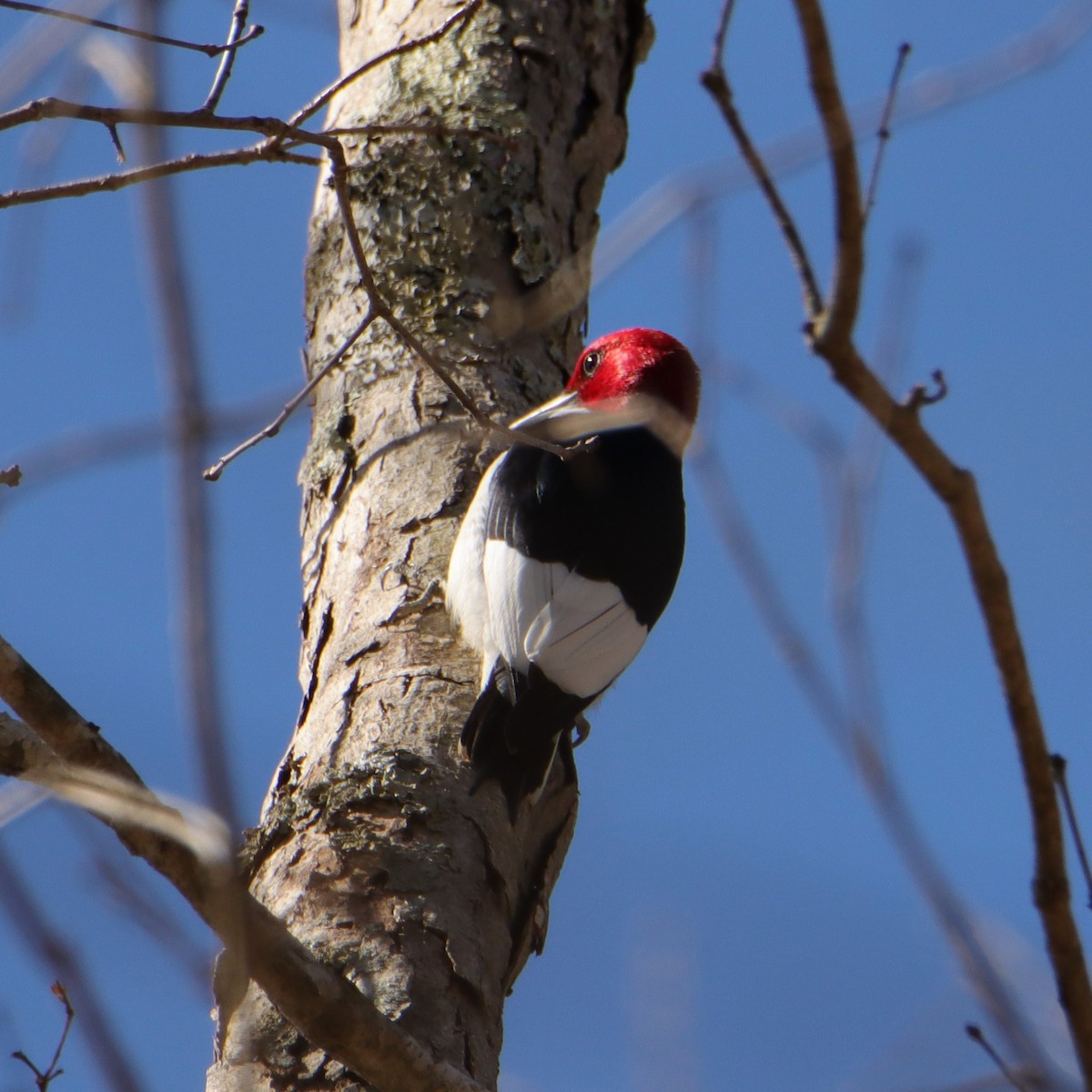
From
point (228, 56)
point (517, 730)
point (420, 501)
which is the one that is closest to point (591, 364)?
point (420, 501)

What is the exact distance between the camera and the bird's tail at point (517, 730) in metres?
2.17

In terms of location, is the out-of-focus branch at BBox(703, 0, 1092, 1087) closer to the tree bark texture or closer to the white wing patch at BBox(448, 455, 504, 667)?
the tree bark texture

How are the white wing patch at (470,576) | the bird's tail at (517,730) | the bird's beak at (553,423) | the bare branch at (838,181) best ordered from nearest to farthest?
1. the bare branch at (838,181)
2. the bird's tail at (517,730)
3. the white wing patch at (470,576)
4. the bird's beak at (553,423)

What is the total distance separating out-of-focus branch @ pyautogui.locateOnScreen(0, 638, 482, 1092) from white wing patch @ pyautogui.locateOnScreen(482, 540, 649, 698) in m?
0.97

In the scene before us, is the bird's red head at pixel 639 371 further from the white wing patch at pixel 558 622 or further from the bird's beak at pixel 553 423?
the white wing patch at pixel 558 622

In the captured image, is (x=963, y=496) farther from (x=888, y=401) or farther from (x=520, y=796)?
(x=520, y=796)

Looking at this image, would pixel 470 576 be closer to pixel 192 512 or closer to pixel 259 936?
pixel 259 936

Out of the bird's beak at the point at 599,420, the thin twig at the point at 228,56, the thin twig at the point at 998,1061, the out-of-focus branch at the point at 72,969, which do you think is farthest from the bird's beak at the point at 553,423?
the out-of-focus branch at the point at 72,969

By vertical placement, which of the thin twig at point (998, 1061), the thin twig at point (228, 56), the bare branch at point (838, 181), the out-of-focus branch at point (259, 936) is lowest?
the thin twig at point (998, 1061)

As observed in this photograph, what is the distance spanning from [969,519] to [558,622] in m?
1.48

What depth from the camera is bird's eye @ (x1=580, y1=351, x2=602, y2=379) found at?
3189 mm

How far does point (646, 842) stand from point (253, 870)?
1304 cm

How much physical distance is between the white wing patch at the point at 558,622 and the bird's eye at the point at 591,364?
63cm

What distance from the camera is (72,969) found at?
900 millimetres
